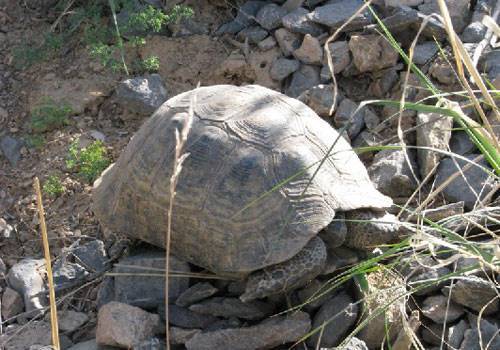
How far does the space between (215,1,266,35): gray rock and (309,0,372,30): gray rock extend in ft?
1.66

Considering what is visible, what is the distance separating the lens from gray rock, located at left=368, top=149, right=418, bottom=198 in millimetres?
4266

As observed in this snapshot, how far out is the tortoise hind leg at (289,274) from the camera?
3.48 m

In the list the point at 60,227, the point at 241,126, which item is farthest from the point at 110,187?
the point at 241,126

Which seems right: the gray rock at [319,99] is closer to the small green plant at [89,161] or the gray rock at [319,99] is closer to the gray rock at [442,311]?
the small green plant at [89,161]

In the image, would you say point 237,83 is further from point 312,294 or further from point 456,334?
point 456,334

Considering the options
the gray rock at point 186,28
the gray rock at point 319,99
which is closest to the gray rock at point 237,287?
the gray rock at point 319,99

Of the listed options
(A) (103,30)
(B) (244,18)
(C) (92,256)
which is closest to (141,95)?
(A) (103,30)

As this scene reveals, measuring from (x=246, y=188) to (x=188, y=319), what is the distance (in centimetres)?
67

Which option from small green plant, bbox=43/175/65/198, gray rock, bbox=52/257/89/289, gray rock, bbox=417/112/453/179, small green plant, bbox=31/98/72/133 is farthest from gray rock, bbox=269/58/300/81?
gray rock, bbox=52/257/89/289

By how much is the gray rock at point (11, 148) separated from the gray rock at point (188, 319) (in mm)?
1980

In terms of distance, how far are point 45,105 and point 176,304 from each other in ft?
6.83


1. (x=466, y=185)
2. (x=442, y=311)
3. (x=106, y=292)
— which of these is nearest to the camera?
(x=442, y=311)

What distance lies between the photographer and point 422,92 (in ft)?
15.6

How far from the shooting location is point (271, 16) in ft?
17.9
